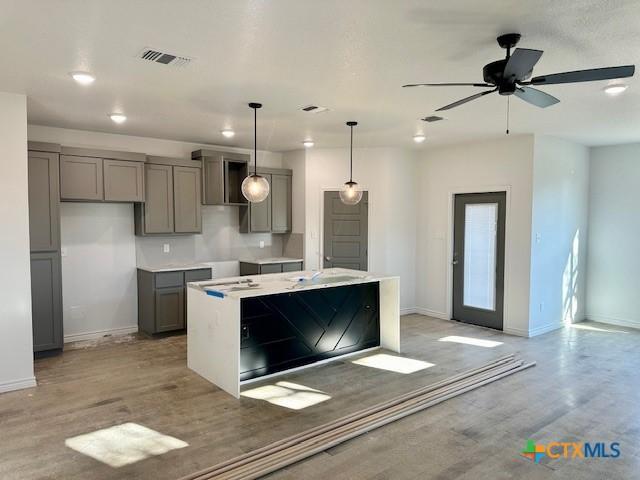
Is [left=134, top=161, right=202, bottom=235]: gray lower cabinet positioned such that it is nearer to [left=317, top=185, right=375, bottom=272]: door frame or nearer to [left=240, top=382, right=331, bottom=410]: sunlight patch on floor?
[left=317, top=185, right=375, bottom=272]: door frame

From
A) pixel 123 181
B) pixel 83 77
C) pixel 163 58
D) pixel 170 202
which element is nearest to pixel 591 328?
pixel 170 202

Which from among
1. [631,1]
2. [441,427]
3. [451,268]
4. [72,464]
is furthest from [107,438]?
[451,268]

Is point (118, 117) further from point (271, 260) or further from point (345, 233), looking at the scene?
point (345, 233)

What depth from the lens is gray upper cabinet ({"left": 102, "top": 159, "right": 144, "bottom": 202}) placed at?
539 centimetres

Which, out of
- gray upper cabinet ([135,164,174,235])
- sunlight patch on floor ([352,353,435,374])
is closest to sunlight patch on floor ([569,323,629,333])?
sunlight patch on floor ([352,353,435,374])

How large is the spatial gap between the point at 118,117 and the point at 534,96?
406cm

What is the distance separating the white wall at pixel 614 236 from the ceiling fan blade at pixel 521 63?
5.00 meters

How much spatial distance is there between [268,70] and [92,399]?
10.2 ft

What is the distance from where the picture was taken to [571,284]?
261 inches

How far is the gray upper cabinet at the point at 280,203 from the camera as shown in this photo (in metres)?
6.92

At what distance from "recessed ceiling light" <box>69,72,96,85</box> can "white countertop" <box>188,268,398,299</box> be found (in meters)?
1.98

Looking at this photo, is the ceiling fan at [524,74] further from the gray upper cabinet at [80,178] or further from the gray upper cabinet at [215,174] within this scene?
the gray upper cabinet at [80,178]

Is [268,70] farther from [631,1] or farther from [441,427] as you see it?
[441,427]

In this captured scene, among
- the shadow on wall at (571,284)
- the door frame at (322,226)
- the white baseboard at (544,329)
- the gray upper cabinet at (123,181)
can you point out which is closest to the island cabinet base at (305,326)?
the door frame at (322,226)
